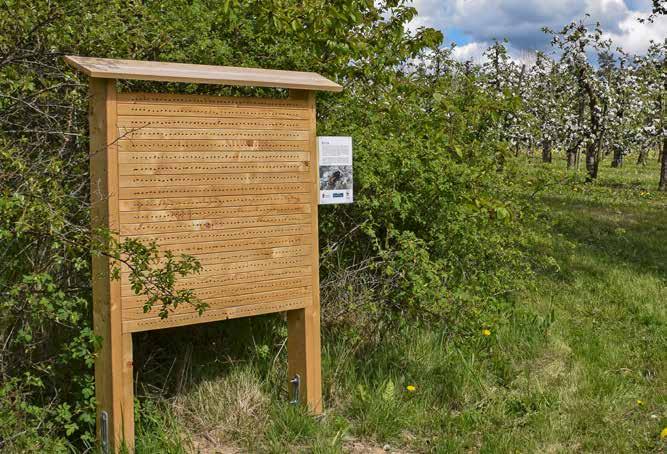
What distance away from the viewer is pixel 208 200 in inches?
157

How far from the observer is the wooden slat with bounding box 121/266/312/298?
391 centimetres

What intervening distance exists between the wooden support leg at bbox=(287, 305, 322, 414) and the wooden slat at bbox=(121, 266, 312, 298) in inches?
9.1

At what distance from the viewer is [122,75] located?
358 cm

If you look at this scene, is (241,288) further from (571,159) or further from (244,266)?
(571,159)

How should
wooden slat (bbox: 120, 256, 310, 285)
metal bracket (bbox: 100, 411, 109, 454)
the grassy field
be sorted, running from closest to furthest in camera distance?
metal bracket (bbox: 100, 411, 109, 454) < wooden slat (bbox: 120, 256, 310, 285) < the grassy field

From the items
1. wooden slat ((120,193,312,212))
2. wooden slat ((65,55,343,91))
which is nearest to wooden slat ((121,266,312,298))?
wooden slat ((120,193,312,212))

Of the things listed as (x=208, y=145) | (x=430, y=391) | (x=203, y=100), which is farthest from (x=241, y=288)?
(x=430, y=391)

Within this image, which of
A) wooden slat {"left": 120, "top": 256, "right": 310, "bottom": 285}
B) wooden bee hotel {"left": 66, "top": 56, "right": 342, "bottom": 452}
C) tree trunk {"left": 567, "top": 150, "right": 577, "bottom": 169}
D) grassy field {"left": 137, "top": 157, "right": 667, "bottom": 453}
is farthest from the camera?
tree trunk {"left": 567, "top": 150, "right": 577, "bottom": 169}

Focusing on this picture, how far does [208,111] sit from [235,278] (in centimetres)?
87

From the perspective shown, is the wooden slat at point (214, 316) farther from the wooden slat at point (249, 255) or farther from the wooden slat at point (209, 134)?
the wooden slat at point (209, 134)

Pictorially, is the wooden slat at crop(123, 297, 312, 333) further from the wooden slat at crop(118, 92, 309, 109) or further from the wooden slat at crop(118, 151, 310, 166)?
the wooden slat at crop(118, 92, 309, 109)

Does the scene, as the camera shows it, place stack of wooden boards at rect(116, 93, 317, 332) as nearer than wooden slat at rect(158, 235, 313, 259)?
Yes

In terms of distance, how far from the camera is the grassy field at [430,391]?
4.34 m

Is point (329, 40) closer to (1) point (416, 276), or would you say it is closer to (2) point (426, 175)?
(2) point (426, 175)
